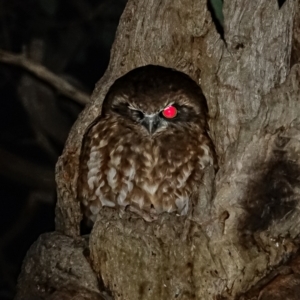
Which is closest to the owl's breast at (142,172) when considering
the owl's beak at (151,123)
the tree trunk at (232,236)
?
the owl's beak at (151,123)

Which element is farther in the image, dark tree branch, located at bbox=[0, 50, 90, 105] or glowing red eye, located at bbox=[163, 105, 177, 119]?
dark tree branch, located at bbox=[0, 50, 90, 105]

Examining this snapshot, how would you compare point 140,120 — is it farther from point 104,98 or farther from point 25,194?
point 25,194

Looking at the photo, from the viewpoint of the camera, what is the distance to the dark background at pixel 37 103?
271 inches

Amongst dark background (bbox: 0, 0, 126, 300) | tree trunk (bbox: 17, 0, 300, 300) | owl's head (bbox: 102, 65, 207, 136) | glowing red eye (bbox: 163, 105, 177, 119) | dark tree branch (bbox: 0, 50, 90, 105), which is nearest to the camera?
→ tree trunk (bbox: 17, 0, 300, 300)

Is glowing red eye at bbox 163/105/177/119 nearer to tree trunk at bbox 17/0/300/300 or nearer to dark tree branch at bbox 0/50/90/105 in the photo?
tree trunk at bbox 17/0/300/300

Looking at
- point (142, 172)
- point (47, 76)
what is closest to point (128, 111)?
point (142, 172)

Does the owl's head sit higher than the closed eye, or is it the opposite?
the owl's head

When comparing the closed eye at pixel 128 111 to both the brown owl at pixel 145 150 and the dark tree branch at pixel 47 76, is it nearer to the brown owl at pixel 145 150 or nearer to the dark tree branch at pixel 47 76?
the brown owl at pixel 145 150

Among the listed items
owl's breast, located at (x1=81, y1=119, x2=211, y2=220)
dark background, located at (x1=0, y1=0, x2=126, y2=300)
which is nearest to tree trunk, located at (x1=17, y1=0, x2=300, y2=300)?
owl's breast, located at (x1=81, y1=119, x2=211, y2=220)

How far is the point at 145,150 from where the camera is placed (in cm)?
505

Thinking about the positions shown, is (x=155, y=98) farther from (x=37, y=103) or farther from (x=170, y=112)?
(x=37, y=103)

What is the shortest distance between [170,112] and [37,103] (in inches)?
79.2

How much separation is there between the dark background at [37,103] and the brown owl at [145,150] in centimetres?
171

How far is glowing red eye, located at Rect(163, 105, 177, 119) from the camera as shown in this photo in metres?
5.02
